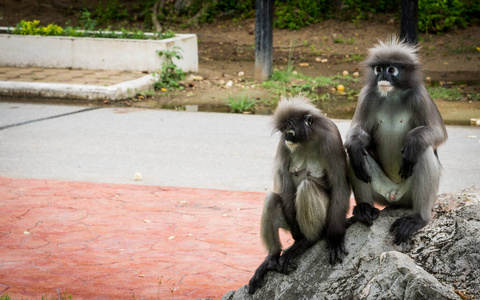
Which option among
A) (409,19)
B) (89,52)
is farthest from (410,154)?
(89,52)

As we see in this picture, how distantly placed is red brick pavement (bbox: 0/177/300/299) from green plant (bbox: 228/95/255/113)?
511 centimetres

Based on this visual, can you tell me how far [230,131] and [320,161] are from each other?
6278 mm

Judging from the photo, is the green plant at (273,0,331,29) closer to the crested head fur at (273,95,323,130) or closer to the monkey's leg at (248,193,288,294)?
the crested head fur at (273,95,323,130)

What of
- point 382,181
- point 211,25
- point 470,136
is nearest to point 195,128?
point 470,136

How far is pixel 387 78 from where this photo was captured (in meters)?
4.27

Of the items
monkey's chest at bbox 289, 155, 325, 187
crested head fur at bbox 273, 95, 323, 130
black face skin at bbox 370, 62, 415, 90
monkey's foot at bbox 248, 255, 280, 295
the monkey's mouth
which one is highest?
black face skin at bbox 370, 62, 415, 90

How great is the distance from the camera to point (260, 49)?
1490cm

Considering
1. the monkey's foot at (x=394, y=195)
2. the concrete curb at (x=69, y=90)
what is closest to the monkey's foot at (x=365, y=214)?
the monkey's foot at (x=394, y=195)

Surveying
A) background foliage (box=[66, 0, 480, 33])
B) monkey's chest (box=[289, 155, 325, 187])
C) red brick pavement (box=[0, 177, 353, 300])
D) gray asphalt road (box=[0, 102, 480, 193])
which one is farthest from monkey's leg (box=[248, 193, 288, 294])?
background foliage (box=[66, 0, 480, 33])

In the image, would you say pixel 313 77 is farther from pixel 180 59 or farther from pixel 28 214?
pixel 28 214

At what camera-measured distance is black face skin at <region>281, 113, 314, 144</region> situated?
4.05 m

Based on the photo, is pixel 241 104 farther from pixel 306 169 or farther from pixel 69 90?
pixel 306 169

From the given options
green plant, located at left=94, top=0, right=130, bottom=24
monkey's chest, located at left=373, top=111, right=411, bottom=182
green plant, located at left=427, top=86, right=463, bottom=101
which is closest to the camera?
monkey's chest, located at left=373, top=111, right=411, bottom=182

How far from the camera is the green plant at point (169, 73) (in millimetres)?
14148
